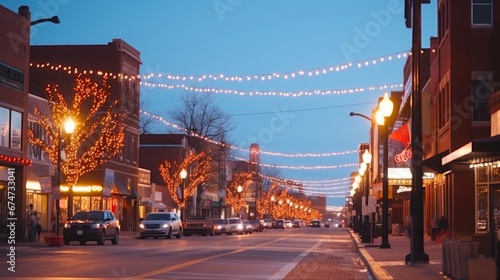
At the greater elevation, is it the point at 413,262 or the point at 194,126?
the point at 194,126

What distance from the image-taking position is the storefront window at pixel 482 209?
111 feet

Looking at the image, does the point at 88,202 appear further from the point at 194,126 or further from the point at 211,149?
the point at 211,149

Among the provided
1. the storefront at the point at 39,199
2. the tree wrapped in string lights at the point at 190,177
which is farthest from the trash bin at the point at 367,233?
the tree wrapped in string lights at the point at 190,177

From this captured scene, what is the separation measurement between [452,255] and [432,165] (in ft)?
55.0

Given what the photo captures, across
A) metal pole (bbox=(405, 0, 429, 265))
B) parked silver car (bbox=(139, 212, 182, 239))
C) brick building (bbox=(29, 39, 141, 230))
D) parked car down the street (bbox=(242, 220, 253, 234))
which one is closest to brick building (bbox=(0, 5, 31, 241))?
parked silver car (bbox=(139, 212, 182, 239))

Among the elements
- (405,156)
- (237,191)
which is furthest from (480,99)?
(237,191)

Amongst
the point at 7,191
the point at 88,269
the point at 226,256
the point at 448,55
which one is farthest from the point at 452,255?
the point at 7,191

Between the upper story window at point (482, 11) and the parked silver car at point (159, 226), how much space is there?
76.9 ft

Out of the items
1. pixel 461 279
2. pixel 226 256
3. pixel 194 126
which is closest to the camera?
pixel 461 279

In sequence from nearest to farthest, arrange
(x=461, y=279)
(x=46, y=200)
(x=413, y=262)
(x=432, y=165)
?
(x=461, y=279), (x=413, y=262), (x=432, y=165), (x=46, y=200)

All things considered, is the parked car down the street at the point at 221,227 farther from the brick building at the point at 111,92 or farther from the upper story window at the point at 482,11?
the upper story window at the point at 482,11

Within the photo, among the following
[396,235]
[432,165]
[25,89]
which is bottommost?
[396,235]

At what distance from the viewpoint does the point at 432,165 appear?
3534 centimetres

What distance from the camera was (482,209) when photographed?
3478 centimetres
